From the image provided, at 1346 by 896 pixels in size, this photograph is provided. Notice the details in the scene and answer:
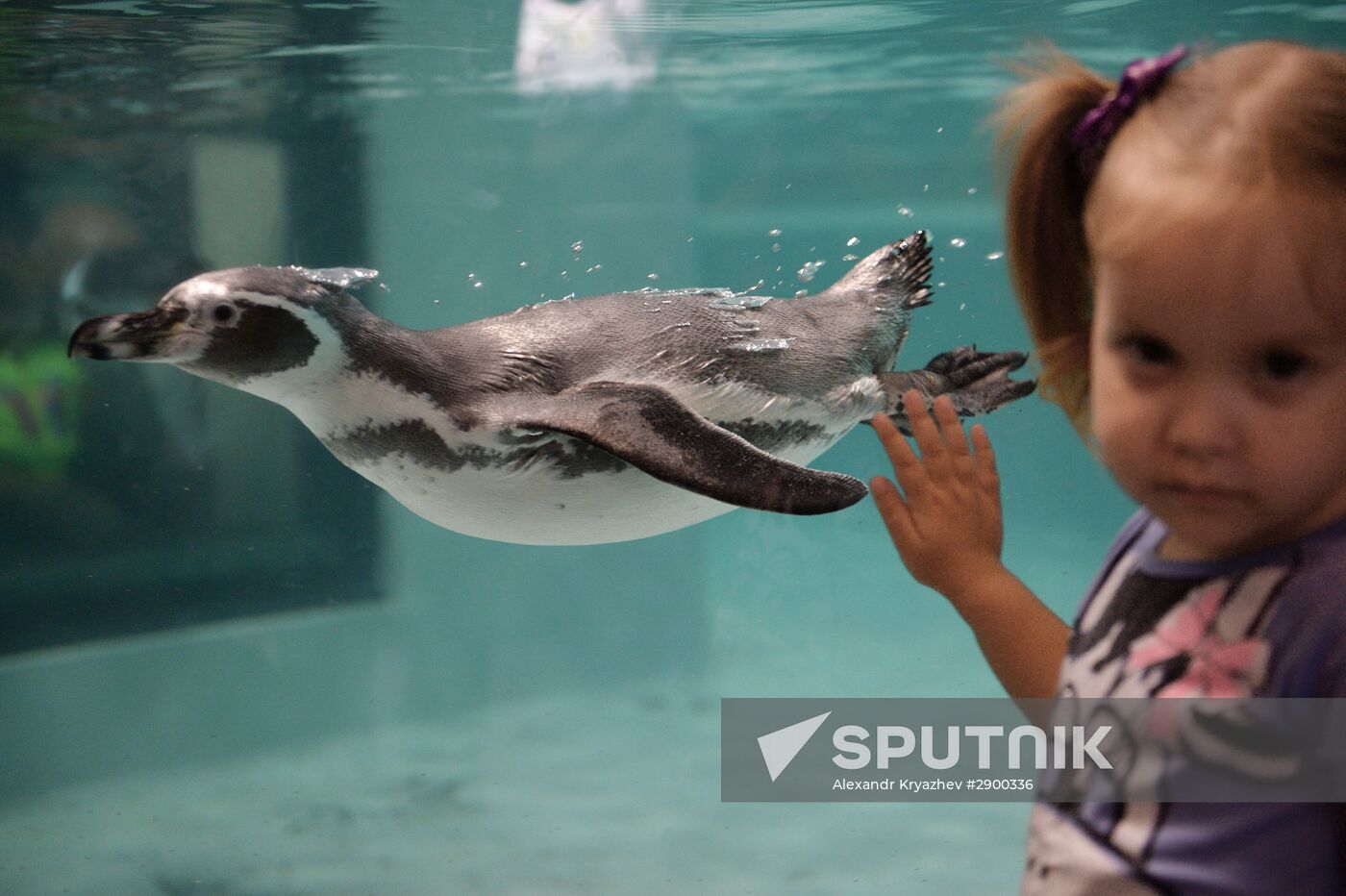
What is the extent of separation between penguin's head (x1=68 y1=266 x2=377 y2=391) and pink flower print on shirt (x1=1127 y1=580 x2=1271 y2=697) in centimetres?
147

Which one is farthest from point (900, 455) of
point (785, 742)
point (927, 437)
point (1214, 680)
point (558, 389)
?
point (558, 389)

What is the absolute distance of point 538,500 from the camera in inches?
77.4

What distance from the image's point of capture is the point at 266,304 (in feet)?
5.81

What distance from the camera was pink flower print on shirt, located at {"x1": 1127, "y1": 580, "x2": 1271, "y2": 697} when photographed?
0.79 m

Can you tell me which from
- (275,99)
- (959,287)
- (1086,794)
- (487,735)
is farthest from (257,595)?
(1086,794)

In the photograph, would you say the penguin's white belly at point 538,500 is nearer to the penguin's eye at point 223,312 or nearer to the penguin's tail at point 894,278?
the penguin's eye at point 223,312

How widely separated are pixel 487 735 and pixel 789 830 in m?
2.16

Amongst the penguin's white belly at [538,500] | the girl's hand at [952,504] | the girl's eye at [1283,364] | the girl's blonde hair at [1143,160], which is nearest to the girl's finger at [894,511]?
the girl's hand at [952,504]

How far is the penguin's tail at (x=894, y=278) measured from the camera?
2604mm

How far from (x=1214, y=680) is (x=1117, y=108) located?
1.57 ft

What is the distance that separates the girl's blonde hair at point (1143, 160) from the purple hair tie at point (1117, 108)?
10 millimetres

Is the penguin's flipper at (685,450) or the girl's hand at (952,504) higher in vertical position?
the girl's hand at (952,504)

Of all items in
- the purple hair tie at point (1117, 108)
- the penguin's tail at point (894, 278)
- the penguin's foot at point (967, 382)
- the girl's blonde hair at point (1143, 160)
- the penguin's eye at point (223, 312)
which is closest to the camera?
the girl's blonde hair at point (1143, 160)

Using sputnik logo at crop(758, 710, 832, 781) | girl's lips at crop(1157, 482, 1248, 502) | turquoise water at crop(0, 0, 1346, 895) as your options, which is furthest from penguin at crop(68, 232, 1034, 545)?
turquoise water at crop(0, 0, 1346, 895)
